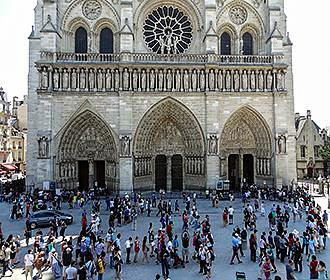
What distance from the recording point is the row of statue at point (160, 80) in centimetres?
2277

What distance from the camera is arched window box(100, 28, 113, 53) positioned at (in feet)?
82.2

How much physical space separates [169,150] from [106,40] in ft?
32.8

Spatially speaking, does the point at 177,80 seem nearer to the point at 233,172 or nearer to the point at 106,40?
the point at 106,40

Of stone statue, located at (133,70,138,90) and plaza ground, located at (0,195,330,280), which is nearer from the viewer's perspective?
plaza ground, located at (0,195,330,280)

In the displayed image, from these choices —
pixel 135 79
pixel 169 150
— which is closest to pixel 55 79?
pixel 135 79

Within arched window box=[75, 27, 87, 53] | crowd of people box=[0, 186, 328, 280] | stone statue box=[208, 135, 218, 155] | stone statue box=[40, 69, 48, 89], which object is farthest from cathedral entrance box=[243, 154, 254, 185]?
stone statue box=[40, 69, 48, 89]

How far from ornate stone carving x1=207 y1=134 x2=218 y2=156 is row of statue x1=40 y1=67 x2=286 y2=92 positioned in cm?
352

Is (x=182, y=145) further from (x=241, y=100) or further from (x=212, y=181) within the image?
(x=241, y=100)

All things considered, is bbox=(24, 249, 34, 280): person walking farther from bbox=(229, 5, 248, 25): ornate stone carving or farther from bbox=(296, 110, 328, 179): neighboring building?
bbox=(296, 110, 328, 179): neighboring building

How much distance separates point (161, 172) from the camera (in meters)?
25.0

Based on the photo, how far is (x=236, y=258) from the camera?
10.9m

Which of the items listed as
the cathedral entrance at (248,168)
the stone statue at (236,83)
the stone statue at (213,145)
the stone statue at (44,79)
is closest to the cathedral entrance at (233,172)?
the cathedral entrance at (248,168)

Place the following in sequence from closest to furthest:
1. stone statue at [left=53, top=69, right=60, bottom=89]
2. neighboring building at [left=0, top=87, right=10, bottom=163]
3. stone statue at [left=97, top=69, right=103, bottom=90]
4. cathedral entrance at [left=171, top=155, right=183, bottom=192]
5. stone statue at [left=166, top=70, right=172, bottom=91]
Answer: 1. stone statue at [left=53, top=69, right=60, bottom=89]
2. stone statue at [left=97, top=69, right=103, bottom=90]
3. stone statue at [left=166, top=70, right=172, bottom=91]
4. cathedral entrance at [left=171, top=155, right=183, bottom=192]
5. neighboring building at [left=0, top=87, right=10, bottom=163]

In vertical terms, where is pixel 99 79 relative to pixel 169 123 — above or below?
above
